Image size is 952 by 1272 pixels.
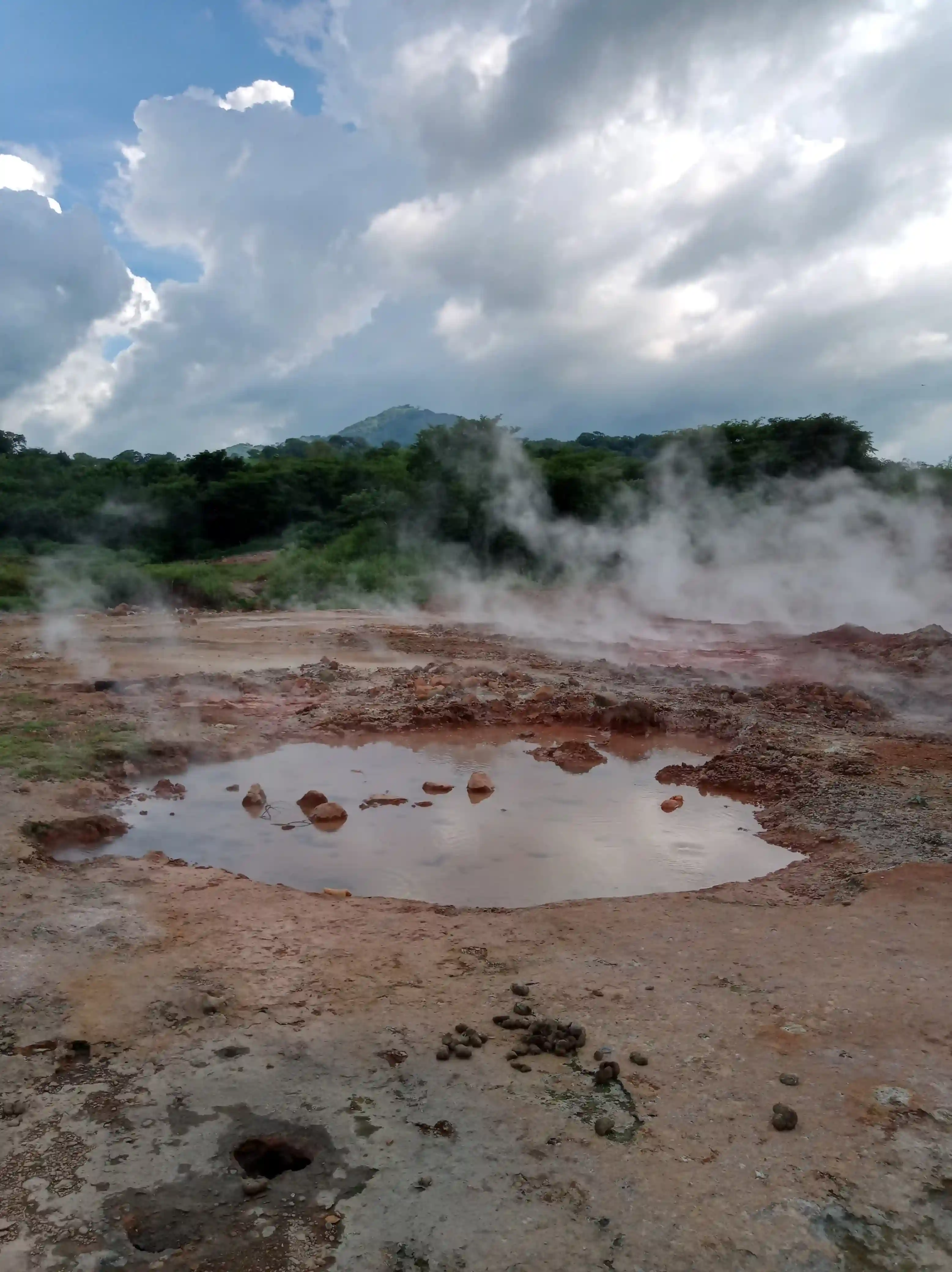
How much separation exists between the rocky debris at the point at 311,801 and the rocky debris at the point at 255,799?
0.27 m

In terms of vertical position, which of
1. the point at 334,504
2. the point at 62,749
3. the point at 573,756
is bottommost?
the point at 573,756

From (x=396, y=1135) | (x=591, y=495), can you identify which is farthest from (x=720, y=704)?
(x=591, y=495)

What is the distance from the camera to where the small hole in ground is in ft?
9.36

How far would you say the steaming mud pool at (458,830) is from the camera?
5789 millimetres

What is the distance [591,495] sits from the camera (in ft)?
85.9

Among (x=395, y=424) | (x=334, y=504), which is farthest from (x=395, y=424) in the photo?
(x=334, y=504)

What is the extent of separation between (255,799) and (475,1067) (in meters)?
4.05

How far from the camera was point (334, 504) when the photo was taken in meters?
32.2

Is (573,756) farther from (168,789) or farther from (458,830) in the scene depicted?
(168,789)

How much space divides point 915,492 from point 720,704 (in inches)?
572

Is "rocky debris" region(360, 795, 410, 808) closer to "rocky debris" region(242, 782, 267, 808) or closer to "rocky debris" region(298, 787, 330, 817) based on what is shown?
"rocky debris" region(298, 787, 330, 817)

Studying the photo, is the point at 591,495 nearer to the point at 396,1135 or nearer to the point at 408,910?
the point at 408,910

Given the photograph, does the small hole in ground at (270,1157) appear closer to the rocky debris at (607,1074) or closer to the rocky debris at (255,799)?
the rocky debris at (607,1074)

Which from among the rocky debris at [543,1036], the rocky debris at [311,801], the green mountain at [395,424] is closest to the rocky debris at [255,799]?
the rocky debris at [311,801]
